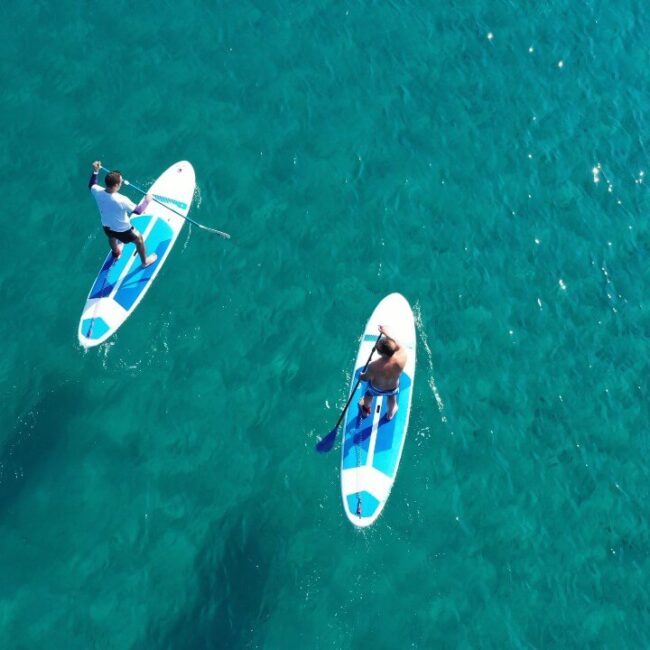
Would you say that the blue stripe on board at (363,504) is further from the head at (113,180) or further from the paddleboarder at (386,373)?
the head at (113,180)

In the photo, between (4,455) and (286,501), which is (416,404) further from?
(4,455)

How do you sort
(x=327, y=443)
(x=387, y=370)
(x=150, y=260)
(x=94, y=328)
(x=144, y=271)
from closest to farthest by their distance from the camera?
(x=387, y=370) → (x=327, y=443) → (x=94, y=328) → (x=144, y=271) → (x=150, y=260)

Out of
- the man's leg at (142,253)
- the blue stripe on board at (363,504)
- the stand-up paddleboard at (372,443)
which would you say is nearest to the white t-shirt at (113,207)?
the man's leg at (142,253)

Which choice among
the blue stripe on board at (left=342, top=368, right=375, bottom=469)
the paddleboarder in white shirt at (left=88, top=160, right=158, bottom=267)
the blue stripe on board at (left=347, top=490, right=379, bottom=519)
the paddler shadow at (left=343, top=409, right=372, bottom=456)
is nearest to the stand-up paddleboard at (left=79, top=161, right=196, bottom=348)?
the paddleboarder in white shirt at (left=88, top=160, right=158, bottom=267)

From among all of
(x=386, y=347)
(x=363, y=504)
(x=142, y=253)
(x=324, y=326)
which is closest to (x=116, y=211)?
(x=142, y=253)

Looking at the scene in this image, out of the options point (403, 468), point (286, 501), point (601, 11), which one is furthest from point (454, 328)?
point (601, 11)

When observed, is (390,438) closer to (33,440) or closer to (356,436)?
(356,436)
